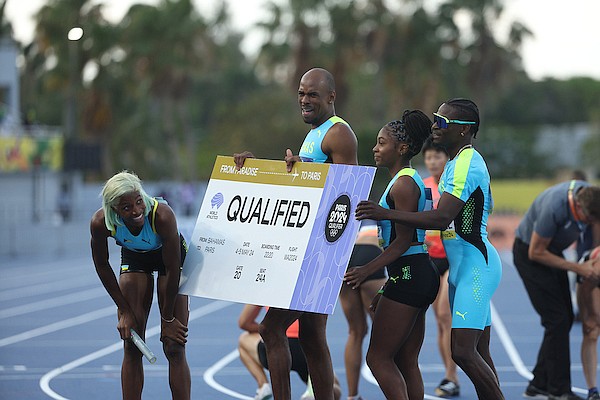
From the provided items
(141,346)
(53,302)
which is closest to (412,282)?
(141,346)

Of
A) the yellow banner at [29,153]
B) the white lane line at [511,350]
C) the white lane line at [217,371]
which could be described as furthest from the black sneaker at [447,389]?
the yellow banner at [29,153]

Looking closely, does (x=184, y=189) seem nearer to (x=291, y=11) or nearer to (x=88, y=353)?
(x=291, y=11)

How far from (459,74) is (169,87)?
52.8 feet

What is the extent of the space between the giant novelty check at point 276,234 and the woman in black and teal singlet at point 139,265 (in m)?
0.19

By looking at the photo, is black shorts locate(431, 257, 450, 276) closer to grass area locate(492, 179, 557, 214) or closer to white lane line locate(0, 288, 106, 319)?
white lane line locate(0, 288, 106, 319)

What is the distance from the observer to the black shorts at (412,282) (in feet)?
21.6

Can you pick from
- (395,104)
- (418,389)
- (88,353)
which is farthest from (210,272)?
(395,104)

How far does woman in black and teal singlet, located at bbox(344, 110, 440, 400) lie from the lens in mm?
6516

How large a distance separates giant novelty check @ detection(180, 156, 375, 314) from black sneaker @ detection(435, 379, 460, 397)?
315cm

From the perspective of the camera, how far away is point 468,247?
6691mm

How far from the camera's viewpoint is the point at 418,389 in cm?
702

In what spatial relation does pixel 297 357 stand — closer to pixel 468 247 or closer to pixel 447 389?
pixel 447 389

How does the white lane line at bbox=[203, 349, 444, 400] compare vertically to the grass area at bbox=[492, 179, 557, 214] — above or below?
below

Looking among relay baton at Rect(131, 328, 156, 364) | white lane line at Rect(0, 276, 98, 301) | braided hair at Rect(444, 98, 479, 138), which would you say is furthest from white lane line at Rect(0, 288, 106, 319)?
braided hair at Rect(444, 98, 479, 138)
